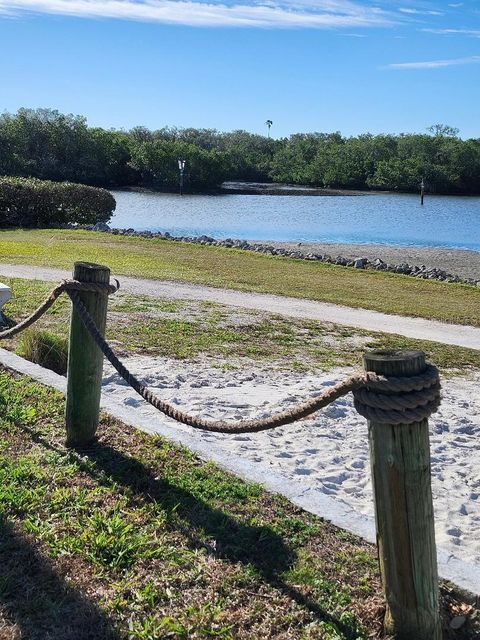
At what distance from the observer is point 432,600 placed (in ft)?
10.0

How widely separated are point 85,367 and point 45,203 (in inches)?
942

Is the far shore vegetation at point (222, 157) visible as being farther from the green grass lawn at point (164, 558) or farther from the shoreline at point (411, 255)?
the green grass lawn at point (164, 558)

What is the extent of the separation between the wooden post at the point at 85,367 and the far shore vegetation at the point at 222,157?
199 feet

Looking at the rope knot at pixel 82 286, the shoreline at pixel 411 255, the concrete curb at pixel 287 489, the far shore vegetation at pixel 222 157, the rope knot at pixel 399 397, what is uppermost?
the far shore vegetation at pixel 222 157

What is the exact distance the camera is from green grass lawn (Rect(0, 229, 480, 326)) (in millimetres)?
13781

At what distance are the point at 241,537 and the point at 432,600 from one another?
105 cm

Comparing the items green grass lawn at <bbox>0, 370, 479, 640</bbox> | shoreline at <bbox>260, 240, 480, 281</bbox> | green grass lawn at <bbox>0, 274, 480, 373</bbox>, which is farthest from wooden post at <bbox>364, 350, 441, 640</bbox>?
shoreline at <bbox>260, 240, 480, 281</bbox>

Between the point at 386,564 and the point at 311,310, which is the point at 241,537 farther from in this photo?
the point at 311,310

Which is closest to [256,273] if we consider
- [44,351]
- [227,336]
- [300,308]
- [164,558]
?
[300,308]

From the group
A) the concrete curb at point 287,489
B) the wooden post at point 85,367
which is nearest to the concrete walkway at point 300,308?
the concrete curb at point 287,489

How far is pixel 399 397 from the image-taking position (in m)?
2.87

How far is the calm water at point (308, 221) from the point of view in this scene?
35.3 meters

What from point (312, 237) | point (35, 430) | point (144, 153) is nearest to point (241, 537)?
point (35, 430)

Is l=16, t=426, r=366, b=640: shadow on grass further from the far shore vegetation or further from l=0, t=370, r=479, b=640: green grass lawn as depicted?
the far shore vegetation
